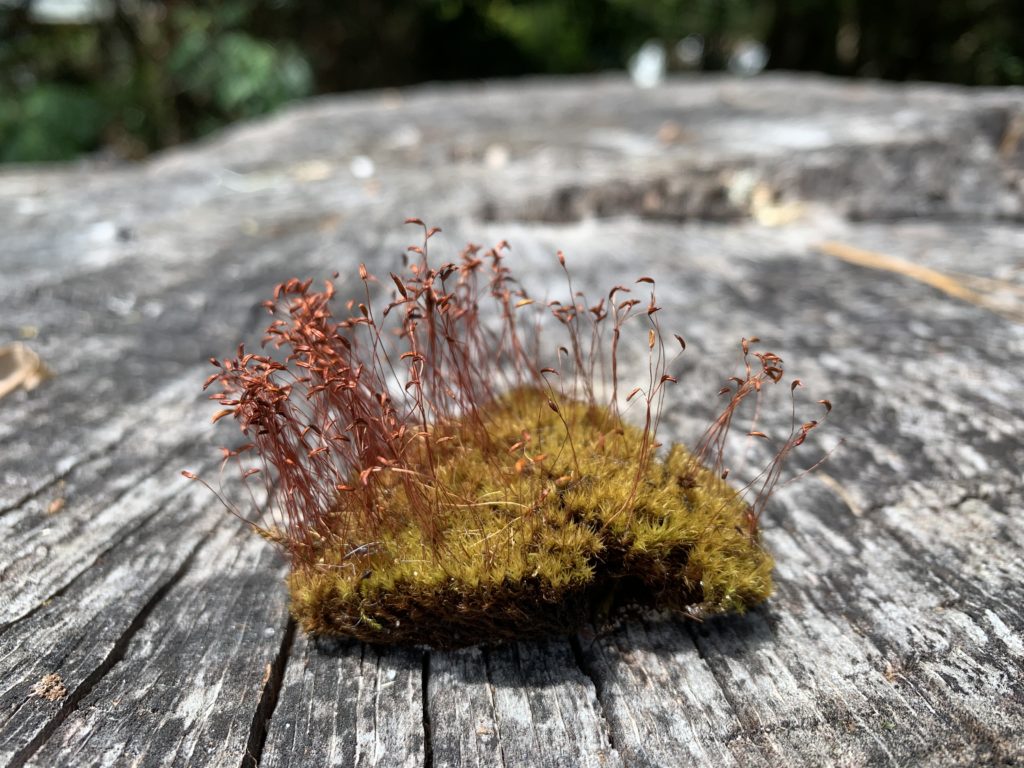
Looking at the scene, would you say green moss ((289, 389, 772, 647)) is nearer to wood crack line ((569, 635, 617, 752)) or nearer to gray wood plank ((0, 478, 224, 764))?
wood crack line ((569, 635, 617, 752))

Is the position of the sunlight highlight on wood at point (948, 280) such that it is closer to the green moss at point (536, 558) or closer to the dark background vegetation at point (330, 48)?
the green moss at point (536, 558)

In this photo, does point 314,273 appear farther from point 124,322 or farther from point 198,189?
point 198,189

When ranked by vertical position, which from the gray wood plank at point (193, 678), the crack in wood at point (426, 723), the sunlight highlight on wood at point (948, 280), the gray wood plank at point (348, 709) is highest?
the sunlight highlight on wood at point (948, 280)

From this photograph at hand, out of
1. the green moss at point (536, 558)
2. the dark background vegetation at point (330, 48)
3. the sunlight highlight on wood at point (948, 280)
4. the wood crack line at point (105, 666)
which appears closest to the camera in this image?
the wood crack line at point (105, 666)

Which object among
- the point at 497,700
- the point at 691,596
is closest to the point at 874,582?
the point at 691,596

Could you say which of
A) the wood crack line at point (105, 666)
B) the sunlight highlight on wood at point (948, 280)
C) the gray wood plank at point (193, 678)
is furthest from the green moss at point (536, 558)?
the sunlight highlight on wood at point (948, 280)

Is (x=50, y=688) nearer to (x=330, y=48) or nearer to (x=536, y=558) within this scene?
(x=536, y=558)

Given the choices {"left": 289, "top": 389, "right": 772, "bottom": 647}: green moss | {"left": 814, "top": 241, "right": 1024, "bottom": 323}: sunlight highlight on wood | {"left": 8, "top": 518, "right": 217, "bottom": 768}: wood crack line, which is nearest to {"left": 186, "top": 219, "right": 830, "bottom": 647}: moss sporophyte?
{"left": 289, "top": 389, "right": 772, "bottom": 647}: green moss

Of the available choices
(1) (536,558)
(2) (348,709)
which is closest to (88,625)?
(2) (348,709)
